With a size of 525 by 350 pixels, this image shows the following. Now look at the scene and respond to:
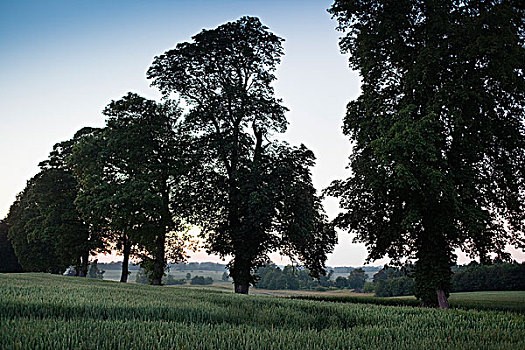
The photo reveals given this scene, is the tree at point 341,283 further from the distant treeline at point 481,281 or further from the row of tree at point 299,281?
the distant treeline at point 481,281

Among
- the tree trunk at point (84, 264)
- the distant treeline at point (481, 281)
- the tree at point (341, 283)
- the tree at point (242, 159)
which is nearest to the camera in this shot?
the tree at point (242, 159)

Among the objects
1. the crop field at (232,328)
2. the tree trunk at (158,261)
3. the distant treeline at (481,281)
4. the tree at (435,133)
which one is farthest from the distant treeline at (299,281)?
the crop field at (232,328)

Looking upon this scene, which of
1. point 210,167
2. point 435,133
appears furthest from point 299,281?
point 435,133

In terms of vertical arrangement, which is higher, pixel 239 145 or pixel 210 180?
pixel 239 145

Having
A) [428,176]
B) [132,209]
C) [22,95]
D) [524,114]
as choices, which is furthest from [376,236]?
[22,95]

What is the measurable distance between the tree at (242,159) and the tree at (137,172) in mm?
1904

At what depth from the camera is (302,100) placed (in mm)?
30219

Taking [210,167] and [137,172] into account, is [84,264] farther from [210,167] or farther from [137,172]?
[210,167]

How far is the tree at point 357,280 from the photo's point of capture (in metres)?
86.0

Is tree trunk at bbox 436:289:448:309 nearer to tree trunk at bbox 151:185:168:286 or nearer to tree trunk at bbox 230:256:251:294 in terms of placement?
tree trunk at bbox 230:256:251:294

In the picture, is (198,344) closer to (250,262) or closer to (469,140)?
(469,140)

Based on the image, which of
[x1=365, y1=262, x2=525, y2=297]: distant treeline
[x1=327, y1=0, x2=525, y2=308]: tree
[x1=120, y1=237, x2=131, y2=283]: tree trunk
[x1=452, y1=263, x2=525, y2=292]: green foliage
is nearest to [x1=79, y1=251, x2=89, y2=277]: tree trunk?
[x1=120, y1=237, x2=131, y2=283]: tree trunk

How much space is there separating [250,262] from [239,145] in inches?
350

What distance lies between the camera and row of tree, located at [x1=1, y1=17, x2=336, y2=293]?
88.7ft
